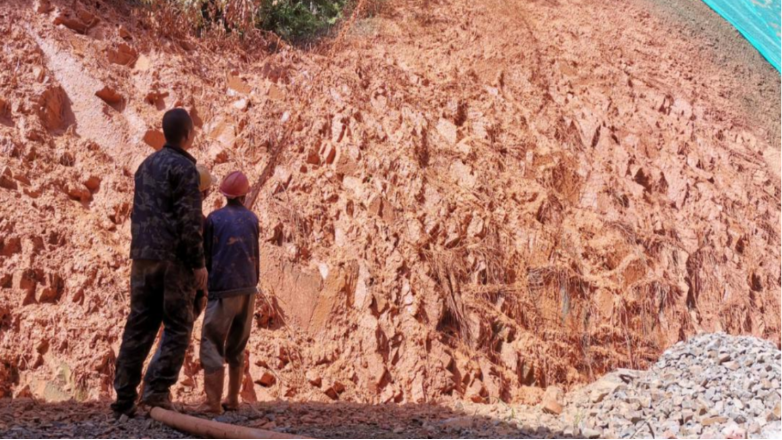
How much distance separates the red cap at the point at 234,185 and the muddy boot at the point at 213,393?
1.11m

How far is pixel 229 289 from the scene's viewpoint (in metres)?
4.55

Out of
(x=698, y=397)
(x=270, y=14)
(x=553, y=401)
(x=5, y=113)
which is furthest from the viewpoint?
(x=270, y=14)

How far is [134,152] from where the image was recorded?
7152mm

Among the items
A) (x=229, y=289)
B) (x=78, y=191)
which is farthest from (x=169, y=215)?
(x=78, y=191)

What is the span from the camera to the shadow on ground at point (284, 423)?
393cm

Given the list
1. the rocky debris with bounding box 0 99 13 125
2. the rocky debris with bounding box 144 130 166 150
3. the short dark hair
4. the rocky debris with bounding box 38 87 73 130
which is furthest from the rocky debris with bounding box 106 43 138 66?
the short dark hair

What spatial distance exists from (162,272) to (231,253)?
1.50ft

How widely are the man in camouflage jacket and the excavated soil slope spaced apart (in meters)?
1.47

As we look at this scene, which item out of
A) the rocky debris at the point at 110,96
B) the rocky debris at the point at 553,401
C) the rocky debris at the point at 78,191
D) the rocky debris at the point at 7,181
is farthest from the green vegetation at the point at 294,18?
the rocky debris at the point at 553,401

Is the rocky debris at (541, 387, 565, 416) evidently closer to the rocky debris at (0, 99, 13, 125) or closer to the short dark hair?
the short dark hair

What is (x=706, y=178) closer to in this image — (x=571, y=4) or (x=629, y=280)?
(x=629, y=280)

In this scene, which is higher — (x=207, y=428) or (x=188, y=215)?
(x=188, y=215)

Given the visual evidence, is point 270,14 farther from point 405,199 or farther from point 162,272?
point 162,272

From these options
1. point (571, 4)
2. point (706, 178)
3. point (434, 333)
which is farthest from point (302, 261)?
point (571, 4)
